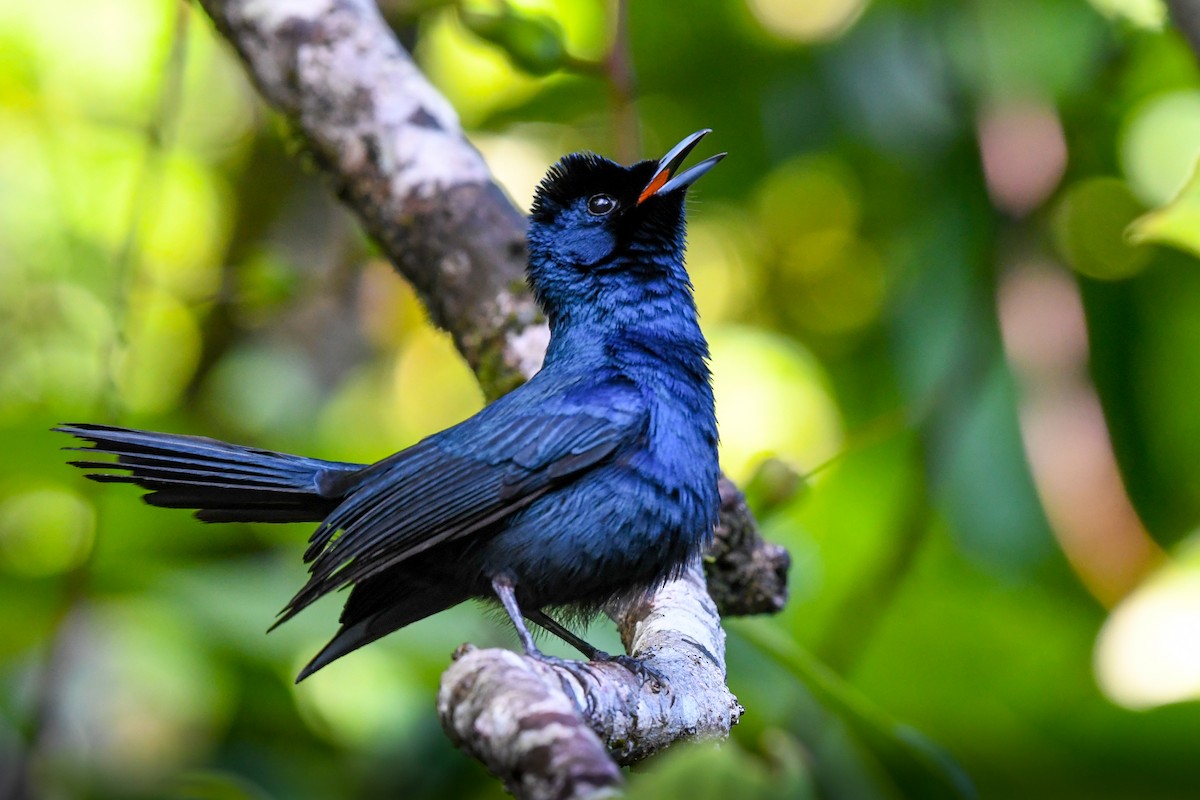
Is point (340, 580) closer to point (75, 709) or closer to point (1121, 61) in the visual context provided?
point (75, 709)

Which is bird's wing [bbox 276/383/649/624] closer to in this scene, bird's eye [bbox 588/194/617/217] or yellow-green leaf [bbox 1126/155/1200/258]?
bird's eye [bbox 588/194/617/217]

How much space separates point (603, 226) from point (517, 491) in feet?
2.86

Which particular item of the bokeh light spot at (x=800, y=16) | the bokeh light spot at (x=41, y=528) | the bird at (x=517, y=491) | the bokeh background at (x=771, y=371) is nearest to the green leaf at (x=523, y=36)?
the bokeh background at (x=771, y=371)

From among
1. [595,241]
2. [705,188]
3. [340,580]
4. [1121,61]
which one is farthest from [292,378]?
[1121,61]

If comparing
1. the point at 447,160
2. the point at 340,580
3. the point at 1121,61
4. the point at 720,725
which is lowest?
the point at 720,725

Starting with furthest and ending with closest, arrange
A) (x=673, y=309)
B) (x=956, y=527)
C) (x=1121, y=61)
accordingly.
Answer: (x=956, y=527)
(x=1121, y=61)
(x=673, y=309)

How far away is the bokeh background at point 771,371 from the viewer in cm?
409

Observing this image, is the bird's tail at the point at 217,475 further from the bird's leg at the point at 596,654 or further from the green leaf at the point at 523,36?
the green leaf at the point at 523,36

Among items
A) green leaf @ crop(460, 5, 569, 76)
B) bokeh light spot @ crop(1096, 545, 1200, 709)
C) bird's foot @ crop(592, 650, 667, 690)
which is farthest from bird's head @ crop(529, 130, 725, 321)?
bokeh light spot @ crop(1096, 545, 1200, 709)

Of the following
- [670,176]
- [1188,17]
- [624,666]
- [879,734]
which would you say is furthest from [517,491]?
[1188,17]

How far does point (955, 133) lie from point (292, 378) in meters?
3.20

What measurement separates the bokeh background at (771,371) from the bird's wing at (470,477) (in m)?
0.78

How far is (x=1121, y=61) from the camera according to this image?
4.62m

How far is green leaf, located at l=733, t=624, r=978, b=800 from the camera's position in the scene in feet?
10.5
